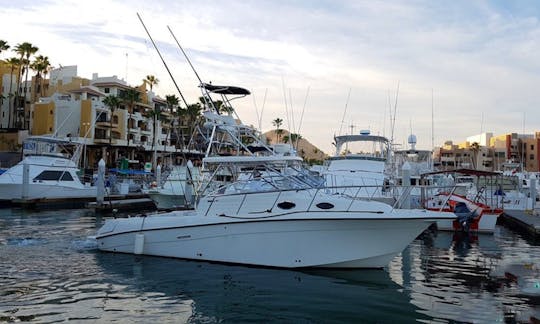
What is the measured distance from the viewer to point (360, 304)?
9758 mm

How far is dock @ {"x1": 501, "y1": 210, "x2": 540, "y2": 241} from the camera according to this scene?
68.6ft

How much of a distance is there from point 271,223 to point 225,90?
446 cm

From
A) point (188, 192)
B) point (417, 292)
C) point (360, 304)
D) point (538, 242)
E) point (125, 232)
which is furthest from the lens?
point (188, 192)

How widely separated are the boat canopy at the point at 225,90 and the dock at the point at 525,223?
560 inches

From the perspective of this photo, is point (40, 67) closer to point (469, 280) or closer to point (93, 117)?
point (93, 117)

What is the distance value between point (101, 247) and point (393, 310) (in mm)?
9278

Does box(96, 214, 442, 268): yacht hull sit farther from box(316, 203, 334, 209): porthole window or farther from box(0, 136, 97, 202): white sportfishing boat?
box(0, 136, 97, 202): white sportfishing boat

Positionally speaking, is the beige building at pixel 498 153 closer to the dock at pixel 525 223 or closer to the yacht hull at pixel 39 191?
the dock at pixel 525 223

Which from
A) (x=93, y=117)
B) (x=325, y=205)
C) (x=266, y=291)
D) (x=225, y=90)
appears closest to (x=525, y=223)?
(x=325, y=205)

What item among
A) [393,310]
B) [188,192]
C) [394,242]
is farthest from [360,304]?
[188,192]

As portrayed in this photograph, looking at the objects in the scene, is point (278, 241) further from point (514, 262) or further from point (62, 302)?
point (514, 262)

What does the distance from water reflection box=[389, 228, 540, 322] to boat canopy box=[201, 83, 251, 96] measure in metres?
6.58

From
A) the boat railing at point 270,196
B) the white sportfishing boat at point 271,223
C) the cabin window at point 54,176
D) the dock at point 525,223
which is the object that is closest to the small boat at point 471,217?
the dock at point 525,223

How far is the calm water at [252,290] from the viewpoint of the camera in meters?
8.89
